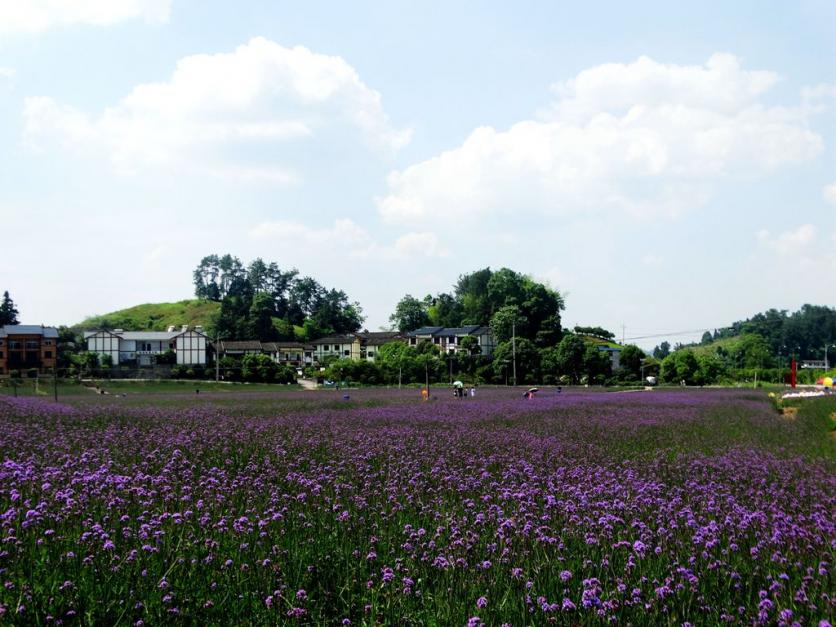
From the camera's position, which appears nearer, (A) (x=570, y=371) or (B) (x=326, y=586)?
(B) (x=326, y=586)

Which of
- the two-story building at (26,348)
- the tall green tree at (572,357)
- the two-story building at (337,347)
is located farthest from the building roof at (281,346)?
the tall green tree at (572,357)

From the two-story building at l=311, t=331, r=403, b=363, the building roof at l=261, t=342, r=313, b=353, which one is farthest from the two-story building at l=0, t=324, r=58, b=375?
the two-story building at l=311, t=331, r=403, b=363

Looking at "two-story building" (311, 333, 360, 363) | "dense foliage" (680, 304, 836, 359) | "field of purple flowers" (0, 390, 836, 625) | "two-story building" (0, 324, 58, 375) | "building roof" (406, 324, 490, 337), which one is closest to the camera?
"field of purple flowers" (0, 390, 836, 625)

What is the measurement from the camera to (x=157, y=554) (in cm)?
518

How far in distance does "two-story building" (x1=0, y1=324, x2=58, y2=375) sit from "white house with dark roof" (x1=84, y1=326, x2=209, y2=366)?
470 inches

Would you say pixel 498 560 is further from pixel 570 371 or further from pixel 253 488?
pixel 570 371

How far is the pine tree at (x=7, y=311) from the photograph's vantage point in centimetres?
9106

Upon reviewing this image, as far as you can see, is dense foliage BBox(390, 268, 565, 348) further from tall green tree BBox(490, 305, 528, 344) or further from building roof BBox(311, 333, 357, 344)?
building roof BBox(311, 333, 357, 344)

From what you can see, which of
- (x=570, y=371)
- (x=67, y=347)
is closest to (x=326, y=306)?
(x=67, y=347)

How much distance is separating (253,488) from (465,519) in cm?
250

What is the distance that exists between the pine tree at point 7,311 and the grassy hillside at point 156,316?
39.3m

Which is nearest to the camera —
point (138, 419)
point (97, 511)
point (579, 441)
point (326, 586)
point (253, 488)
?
point (326, 586)

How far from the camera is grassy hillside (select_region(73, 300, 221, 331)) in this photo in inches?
5453

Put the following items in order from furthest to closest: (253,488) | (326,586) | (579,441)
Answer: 1. (579,441)
2. (253,488)
3. (326,586)
